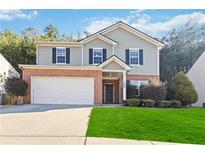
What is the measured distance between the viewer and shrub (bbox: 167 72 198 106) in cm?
2381

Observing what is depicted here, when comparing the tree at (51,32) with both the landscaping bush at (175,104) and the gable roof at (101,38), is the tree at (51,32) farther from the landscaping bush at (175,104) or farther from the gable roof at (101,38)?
the landscaping bush at (175,104)

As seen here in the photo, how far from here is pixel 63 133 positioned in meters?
10.5

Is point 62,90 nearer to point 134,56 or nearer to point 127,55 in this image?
point 127,55

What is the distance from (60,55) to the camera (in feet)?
90.9

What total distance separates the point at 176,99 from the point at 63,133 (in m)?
15.1

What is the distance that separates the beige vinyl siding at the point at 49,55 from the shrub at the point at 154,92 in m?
6.16

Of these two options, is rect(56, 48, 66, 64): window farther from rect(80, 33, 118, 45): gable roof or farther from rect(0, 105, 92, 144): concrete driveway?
rect(0, 105, 92, 144): concrete driveway

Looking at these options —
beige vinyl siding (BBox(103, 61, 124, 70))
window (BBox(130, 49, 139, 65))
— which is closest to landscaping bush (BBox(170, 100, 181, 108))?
beige vinyl siding (BBox(103, 61, 124, 70))

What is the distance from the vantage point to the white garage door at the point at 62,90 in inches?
965

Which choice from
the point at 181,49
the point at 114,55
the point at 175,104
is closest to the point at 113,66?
the point at 114,55

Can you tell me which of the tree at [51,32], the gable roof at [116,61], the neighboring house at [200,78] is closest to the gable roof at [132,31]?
the gable roof at [116,61]
